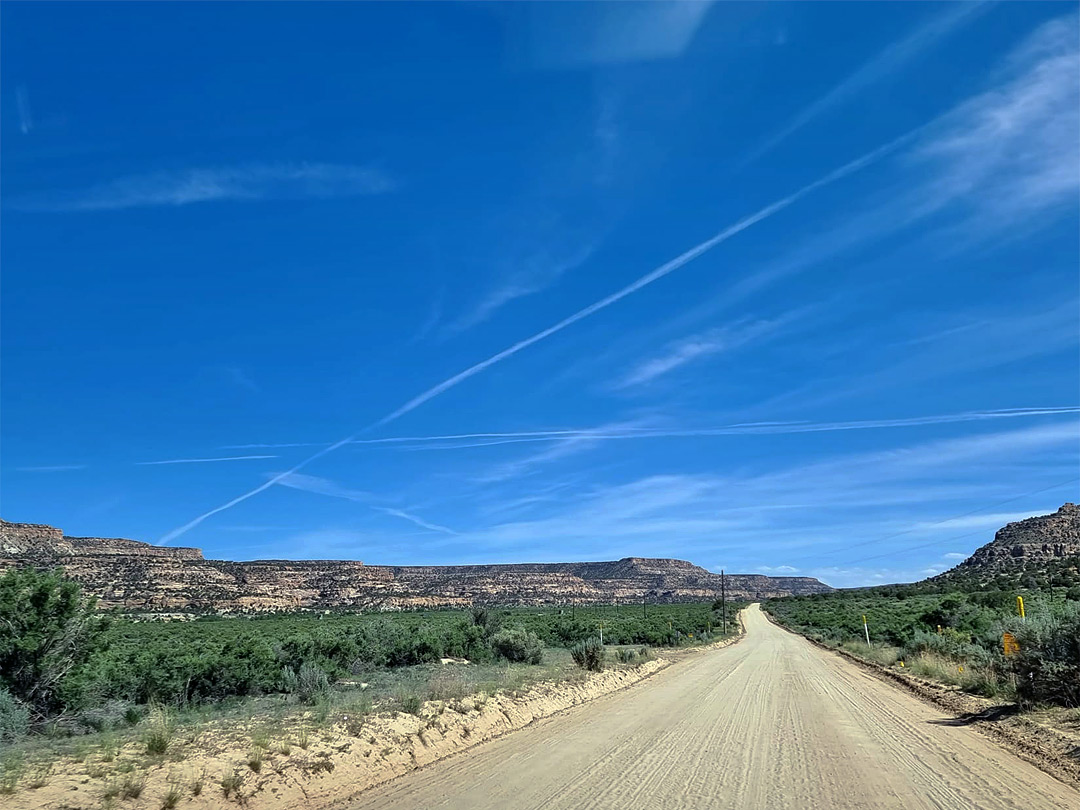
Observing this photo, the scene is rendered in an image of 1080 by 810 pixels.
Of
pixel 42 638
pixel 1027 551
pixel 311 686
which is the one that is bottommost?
pixel 311 686

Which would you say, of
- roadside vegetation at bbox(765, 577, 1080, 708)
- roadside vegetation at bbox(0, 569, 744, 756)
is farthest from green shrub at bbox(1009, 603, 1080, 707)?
roadside vegetation at bbox(0, 569, 744, 756)

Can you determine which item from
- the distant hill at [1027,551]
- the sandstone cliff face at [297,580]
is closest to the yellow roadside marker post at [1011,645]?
the sandstone cliff face at [297,580]

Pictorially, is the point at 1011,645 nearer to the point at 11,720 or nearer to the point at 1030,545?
the point at 11,720

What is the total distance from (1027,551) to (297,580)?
96617 millimetres

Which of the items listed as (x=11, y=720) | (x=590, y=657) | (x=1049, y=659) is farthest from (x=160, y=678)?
(x=1049, y=659)

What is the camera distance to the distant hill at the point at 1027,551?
79312 mm

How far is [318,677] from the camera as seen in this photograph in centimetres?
1867

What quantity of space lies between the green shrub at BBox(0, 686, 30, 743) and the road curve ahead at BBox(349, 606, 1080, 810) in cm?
652

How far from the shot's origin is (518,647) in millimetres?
31469

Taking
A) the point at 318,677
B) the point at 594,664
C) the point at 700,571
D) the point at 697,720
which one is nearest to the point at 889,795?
the point at 697,720

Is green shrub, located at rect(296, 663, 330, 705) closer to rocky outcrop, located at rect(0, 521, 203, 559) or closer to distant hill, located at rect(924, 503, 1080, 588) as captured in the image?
rocky outcrop, located at rect(0, 521, 203, 559)

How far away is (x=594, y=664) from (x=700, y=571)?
181m

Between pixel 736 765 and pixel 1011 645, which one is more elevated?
pixel 1011 645

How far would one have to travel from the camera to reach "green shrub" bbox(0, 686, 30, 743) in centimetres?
1169
